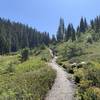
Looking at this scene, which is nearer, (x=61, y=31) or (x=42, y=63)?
(x=42, y=63)

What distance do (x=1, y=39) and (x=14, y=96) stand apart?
99.7m

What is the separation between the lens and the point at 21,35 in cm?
15175

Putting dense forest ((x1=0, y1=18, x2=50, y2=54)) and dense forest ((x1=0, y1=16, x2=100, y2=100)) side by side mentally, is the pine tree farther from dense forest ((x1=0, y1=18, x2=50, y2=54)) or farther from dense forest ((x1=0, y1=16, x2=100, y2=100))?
dense forest ((x1=0, y1=18, x2=50, y2=54))

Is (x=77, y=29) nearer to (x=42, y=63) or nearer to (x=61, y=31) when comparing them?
(x=61, y=31)

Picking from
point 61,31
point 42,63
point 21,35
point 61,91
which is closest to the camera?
point 61,91

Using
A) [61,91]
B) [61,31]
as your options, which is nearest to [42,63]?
[61,91]

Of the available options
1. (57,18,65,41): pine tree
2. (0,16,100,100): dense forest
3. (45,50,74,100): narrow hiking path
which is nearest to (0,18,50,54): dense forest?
(0,16,100,100): dense forest

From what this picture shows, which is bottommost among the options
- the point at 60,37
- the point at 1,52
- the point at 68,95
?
the point at 68,95

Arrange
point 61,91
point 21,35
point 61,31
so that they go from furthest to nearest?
1. point 61,31
2. point 21,35
3. point 61,91

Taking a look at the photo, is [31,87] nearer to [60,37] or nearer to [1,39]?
[1,39]

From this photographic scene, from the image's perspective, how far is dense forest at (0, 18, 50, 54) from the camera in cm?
13845

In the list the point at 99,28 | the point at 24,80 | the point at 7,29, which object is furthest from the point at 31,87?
the point at 7,29

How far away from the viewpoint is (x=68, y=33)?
14138 cm

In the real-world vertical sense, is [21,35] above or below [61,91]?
above
